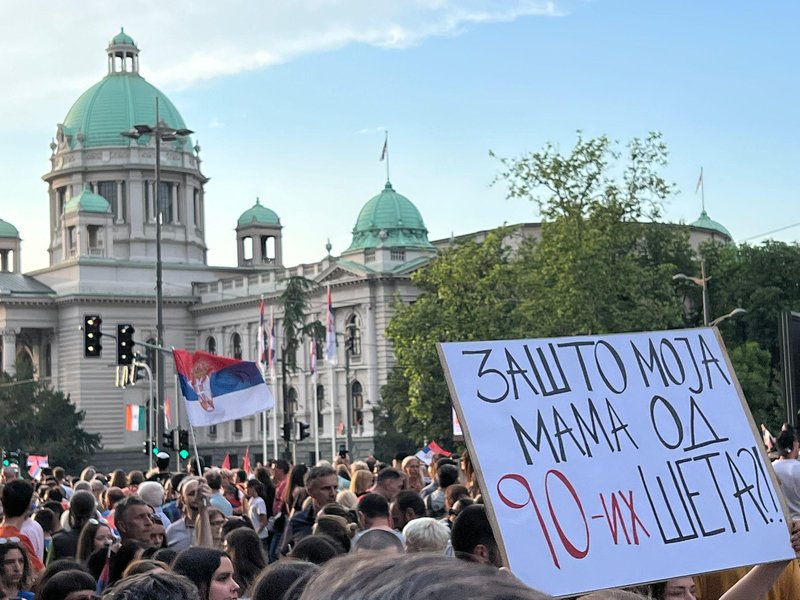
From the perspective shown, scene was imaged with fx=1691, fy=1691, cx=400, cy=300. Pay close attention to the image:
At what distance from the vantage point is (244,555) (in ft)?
26.9

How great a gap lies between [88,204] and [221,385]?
86.3 m

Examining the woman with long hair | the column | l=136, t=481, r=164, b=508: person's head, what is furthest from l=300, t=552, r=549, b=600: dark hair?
the column

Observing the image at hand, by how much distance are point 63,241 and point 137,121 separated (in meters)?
10.6

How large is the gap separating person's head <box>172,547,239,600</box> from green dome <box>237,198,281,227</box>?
10895 cm

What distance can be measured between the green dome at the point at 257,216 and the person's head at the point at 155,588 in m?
111

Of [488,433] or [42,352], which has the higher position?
[42,352]

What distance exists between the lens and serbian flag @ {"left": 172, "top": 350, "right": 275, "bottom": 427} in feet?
65.9

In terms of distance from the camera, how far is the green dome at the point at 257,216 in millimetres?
115250

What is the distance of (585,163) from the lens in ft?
163

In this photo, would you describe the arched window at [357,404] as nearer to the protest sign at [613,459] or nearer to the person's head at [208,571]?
the person's head at [208,571]

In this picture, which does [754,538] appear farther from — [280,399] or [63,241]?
[63,241]

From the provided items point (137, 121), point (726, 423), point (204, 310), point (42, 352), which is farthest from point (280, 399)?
point (726, 423)

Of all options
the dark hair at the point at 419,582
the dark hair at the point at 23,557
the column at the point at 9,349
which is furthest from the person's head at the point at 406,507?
the column at the point at 9,349

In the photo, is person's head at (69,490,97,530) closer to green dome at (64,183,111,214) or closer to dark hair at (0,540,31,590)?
dark hair at (0,540,31,590)
